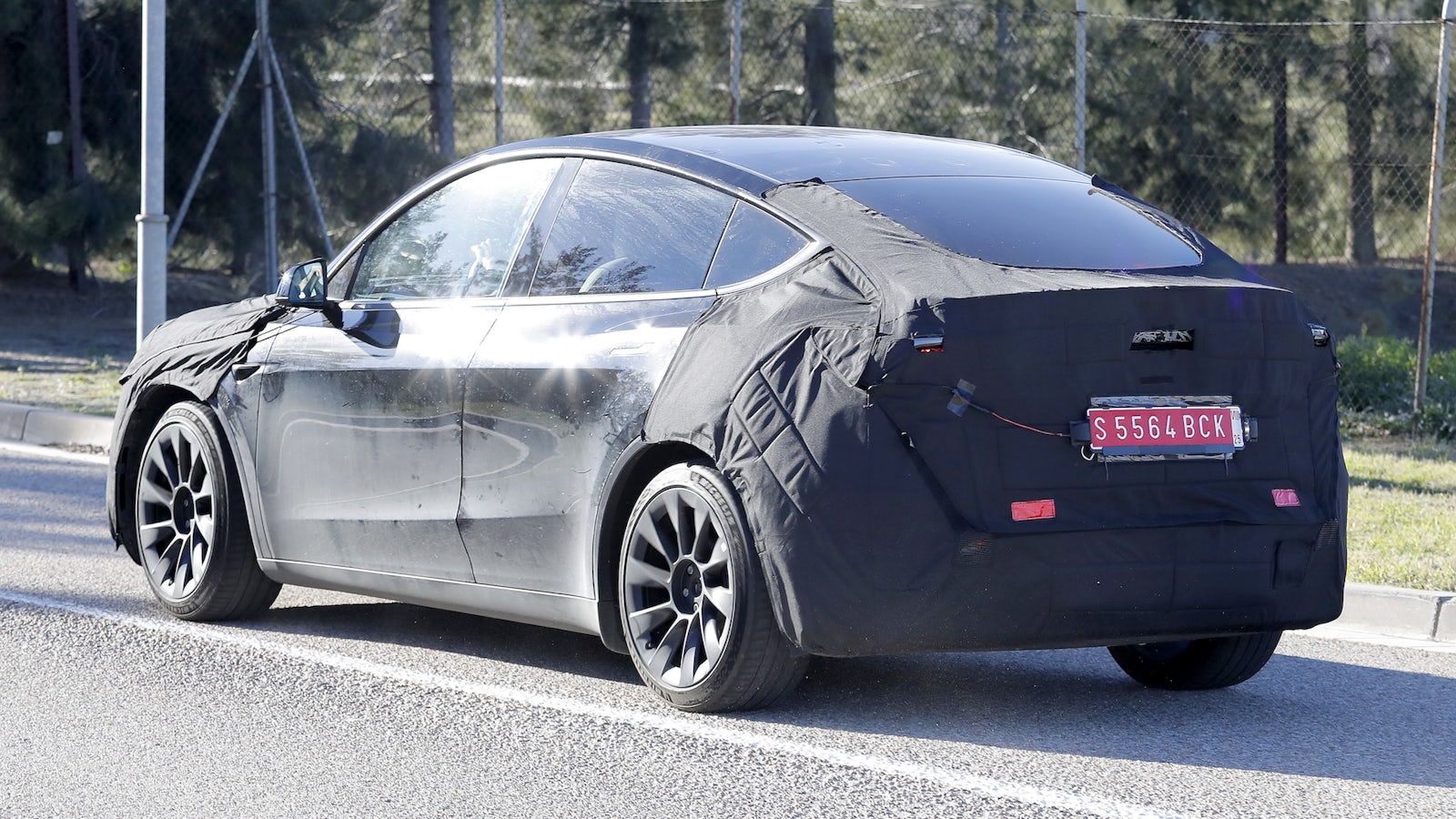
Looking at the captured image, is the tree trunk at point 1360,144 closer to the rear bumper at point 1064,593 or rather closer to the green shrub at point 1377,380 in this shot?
the green shrub at point 1377,380

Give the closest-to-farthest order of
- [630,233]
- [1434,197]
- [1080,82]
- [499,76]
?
[630,233] → [1434,197] → [1080,82] → [499,76]

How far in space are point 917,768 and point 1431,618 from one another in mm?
2863

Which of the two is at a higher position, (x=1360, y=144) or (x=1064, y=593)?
(x=1360, y=144)

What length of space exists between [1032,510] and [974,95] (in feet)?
41.1

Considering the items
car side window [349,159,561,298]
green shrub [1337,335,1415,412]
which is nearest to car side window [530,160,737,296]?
car side window [349,159,561,298]

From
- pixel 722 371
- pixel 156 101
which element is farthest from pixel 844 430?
pixel 156 101

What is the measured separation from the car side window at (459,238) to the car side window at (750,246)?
833 mm

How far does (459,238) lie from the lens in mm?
5668

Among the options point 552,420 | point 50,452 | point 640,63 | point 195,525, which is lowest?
point 50,452

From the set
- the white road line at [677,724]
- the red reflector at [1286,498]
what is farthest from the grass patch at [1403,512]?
the white road line at [677,724]

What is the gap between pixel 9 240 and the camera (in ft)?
57.5

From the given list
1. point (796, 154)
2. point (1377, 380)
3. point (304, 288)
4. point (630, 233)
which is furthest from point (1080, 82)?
point (630, 233)

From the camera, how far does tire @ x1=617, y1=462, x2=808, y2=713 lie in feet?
14.7

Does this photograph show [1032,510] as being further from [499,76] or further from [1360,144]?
[1360,144]
